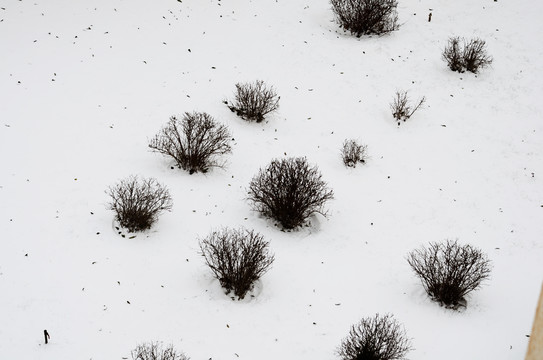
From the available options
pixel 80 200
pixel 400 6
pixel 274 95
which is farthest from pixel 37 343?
pixel 400 6

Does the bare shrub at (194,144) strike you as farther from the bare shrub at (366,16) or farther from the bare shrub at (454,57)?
the bare shrub at (454,57)

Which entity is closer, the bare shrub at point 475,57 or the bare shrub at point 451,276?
the bare shrub at point 451,276

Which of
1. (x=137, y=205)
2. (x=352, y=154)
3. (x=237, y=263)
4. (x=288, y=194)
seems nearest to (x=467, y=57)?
(x=352, y=154)

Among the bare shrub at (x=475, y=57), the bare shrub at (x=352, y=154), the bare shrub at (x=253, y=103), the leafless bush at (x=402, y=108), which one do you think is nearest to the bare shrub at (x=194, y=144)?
the bare shrub at (x=253, y=103)

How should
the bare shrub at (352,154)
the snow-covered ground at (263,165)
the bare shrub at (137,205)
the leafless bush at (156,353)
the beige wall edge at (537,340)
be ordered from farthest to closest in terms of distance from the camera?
1. the bare shrub at (352,154)
2. the bare shrub at (137,205)
3. the snow-covered ground at (263,165)
4. the leafless bush at (156,353)
5. the beige wall edge at (537,340)

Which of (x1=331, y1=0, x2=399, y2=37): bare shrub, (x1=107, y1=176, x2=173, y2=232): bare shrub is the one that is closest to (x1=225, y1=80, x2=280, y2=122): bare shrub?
(x1=107, y1=176, x2=173, y2=232): bare shrub

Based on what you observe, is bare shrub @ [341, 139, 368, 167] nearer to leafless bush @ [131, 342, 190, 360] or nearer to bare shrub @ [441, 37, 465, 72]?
bare shrub @ [441, 37, 465, 72]

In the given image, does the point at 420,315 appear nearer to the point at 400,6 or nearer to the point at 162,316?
the point at 162,316
